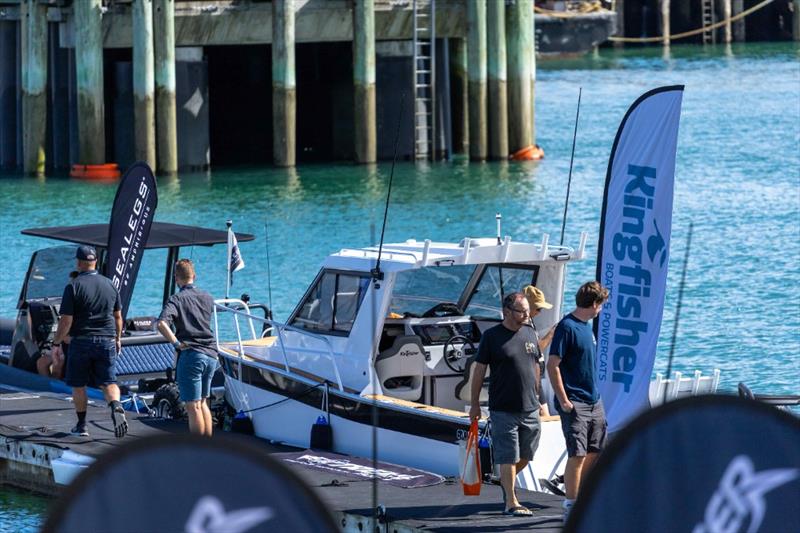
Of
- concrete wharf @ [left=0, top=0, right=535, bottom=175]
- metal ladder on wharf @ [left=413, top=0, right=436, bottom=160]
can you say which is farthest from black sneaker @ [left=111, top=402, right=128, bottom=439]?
metal ladder on wharf @ [left=413, top=0, right=436, bottom=160]

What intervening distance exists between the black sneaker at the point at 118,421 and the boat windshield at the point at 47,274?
129 inches

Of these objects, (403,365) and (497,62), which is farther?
(497,62)

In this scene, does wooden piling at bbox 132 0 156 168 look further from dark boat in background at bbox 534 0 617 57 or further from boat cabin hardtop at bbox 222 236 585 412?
dark boat in background at bbox 534 0 617 57

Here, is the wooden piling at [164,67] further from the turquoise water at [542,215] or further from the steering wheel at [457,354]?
the steering wheel at [457,354]

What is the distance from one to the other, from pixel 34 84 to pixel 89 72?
4.51ft

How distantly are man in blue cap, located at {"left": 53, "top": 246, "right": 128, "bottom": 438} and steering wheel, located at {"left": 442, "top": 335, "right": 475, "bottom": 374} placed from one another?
92.3 inches

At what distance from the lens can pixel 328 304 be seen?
467 inches

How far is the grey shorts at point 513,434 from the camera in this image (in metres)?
9.28

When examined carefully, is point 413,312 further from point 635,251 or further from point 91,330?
point 91,330

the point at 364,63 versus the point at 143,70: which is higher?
the point at 364,63

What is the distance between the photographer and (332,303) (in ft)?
38.8

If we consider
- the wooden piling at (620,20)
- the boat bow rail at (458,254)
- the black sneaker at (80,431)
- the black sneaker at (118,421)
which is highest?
the wooden piling at (620,20)

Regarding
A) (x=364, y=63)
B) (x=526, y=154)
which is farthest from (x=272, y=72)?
(x=526, y=154)

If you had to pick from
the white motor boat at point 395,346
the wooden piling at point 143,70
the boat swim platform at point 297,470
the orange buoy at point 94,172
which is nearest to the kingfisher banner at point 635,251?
the white motor boat at point 395,346
